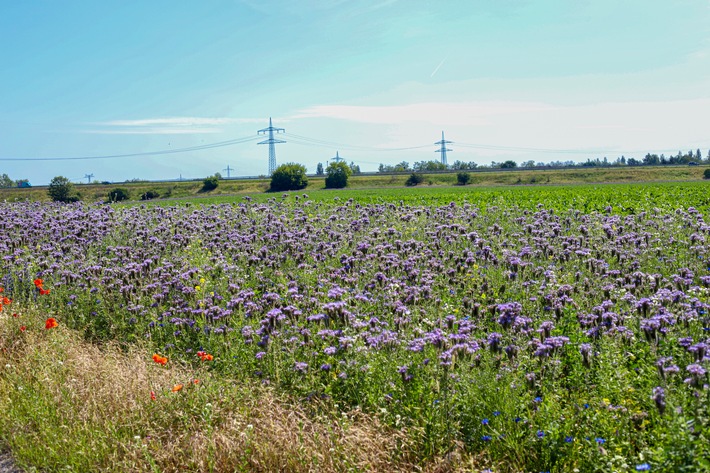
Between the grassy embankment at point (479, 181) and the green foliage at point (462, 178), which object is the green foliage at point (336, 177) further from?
the green foliage at point (462, 178)

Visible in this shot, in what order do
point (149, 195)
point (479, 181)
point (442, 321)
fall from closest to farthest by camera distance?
1. point (442, 321)
2. point (149, 195)
3. point (479, 181)

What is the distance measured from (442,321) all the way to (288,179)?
5910 centimetres

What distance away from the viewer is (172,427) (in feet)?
16.8

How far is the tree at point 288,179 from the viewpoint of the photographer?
63969 millimetres

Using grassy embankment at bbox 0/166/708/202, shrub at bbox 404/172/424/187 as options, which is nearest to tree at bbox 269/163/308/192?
grassy embankment at bbox 0/166/708/202

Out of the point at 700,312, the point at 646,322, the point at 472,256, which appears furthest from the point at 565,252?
the point at 646,322

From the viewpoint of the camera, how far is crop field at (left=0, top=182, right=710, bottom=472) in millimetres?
4211

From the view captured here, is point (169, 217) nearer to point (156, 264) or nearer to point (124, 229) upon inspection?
point (124, 229)

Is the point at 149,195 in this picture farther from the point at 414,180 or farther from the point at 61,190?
the point at 414,180

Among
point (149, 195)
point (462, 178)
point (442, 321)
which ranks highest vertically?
point (462, 178)

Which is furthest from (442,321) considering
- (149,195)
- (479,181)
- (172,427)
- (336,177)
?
(479,181)

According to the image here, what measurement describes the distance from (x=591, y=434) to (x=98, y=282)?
756 centimetres

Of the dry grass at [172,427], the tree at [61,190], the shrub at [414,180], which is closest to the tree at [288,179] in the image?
the shrub at [414,180]

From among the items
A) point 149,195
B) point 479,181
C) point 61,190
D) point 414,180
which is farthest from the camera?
point 479,181
